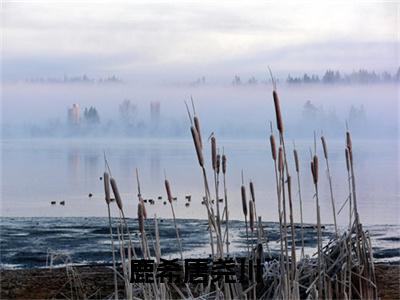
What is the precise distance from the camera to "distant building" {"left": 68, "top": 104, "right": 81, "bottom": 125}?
2.50 metres

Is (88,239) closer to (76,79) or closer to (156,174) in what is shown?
(156,174)

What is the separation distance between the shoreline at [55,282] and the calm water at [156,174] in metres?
0.19

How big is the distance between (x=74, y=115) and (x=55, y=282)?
19.8 inches

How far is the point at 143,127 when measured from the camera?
2.50m

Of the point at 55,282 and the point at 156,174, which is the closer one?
the point at 156,174

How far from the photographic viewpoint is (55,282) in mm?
2600

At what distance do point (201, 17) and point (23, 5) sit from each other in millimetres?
483

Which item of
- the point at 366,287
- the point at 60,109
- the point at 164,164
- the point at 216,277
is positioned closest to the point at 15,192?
the point at 60,109

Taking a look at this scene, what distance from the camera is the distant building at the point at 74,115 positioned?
8.21ft

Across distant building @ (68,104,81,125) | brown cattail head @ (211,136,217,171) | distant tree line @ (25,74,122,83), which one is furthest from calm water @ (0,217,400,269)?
brown cattail head @ (211,136,217,171)

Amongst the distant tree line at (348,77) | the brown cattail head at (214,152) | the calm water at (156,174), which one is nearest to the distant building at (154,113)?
the calm water at (156,174)

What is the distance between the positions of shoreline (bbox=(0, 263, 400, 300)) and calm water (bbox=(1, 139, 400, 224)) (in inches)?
7.5

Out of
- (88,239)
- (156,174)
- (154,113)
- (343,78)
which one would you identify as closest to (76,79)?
(154,113)

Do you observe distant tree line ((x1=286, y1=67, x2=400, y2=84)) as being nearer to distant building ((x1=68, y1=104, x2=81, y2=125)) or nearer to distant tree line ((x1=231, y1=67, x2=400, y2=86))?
distant tree line ((x1=231, y1=67, x2=400, y2=86))
